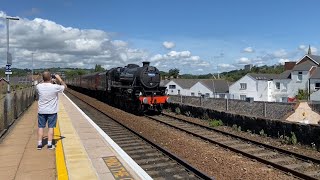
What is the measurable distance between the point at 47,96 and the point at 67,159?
5.46 ft

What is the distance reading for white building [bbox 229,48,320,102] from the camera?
63969 mm

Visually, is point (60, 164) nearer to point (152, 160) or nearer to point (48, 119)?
point (48, 119)

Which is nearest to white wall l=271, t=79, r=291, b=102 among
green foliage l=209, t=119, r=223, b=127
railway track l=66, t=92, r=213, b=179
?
green foliage l=209, t=119, r=223, b=127

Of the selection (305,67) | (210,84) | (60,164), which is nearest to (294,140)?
(60,164)

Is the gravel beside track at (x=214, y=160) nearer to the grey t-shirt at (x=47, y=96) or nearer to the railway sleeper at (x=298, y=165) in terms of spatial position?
the railway sleeper at (x=298, y=165)

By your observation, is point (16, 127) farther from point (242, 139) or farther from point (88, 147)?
point (242, 139)

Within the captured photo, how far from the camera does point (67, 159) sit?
766 cm

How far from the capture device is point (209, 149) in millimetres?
11039

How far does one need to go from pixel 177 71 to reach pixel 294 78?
197 ft

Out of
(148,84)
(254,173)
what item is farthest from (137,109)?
(254,173)

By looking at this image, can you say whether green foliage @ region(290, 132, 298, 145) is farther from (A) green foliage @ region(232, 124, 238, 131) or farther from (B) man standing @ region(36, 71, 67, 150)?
(B) man standing @ region(36, 71, 67, 150)

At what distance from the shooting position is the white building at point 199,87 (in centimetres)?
7325

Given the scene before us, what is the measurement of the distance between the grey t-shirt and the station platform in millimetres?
1030

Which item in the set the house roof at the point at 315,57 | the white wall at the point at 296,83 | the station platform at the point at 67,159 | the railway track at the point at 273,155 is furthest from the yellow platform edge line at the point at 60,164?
the house roof at the point at 315,57
